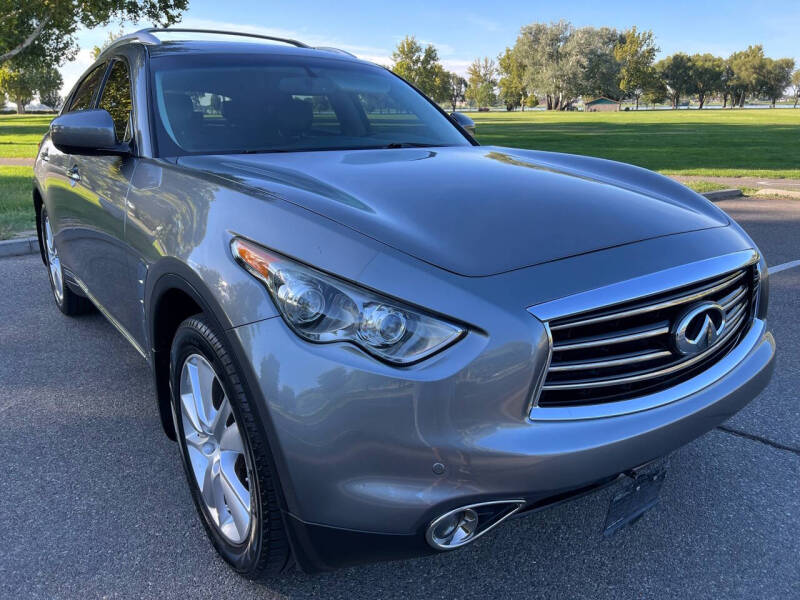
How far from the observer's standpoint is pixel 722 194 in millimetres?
10070

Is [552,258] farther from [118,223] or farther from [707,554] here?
[118,223]

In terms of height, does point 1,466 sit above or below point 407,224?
below

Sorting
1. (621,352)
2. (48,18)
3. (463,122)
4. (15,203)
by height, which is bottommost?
(15,203)

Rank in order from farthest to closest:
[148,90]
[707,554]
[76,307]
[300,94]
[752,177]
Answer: [752,177] < [76,307] < [300,94] < [148,90] < [707,554]

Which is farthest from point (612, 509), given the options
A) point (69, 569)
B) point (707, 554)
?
point (69, 569)

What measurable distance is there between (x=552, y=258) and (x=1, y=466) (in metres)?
2.43

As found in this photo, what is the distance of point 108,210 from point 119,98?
79 cm

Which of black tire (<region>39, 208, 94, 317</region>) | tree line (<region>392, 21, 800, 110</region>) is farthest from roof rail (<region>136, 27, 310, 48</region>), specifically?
tree line (<region>392, 21, 800, 110</region>)

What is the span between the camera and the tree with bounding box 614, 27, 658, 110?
345 feet

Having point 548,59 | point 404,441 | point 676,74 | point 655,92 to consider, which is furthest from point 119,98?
point 676,74

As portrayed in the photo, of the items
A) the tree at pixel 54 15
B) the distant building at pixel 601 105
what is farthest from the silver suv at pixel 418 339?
the distant building at pixel 601 105

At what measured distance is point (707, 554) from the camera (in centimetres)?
225

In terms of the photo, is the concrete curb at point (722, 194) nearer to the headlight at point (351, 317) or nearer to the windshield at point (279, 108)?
the windshield at point (279, 108)

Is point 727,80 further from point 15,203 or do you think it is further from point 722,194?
point 15,203
